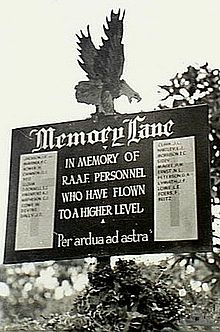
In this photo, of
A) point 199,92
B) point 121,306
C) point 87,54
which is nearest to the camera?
point 121,306

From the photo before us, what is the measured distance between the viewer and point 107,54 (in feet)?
4.52

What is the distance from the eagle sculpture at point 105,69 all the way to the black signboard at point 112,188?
0.13 feet

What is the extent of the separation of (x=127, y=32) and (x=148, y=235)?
0.41 meters

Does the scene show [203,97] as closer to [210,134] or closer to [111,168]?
[210,134]

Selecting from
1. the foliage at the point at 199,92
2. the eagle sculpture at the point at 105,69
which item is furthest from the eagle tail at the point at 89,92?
the foliage at the point at 199,92

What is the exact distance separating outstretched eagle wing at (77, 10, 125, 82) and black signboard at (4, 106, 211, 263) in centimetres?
9

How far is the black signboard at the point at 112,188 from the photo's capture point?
4.00 ft

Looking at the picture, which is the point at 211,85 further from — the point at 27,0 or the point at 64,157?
the point at 27,0

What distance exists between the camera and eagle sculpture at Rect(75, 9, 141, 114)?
1.34 metres

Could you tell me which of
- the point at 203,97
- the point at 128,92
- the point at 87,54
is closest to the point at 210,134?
the point at 203,97

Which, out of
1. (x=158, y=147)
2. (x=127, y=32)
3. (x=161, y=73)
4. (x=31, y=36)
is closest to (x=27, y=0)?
(x=31, y=36)

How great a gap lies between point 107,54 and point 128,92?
0.10 m

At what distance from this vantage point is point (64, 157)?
1325 mm

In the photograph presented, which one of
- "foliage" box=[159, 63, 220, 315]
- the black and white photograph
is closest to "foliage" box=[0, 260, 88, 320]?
the black and white photograph
